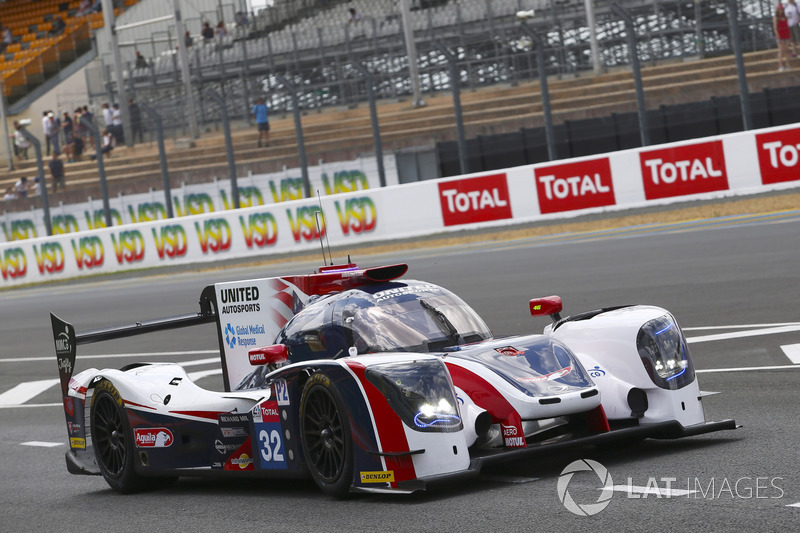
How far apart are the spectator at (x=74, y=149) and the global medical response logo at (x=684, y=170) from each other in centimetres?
2284

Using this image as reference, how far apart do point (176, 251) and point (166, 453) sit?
22.6 meters

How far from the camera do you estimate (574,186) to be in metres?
24.8

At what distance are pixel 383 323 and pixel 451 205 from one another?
62.3 ft

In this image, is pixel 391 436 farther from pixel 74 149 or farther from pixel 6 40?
pixel 6 40

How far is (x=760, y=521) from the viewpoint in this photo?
518cm

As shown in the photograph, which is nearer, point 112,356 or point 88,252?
point 112,356

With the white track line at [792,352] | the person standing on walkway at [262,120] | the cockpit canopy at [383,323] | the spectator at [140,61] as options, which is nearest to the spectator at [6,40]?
the spectator at [140,61]

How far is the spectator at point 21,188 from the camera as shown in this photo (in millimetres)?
37688

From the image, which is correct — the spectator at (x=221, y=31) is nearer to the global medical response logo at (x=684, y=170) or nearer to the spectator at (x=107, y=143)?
the spectator at (x=107, y=143)

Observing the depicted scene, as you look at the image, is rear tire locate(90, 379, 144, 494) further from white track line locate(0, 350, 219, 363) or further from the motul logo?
white track line locate(0, 350, 219, 363)

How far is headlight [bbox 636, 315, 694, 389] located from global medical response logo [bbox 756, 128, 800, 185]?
1634 centimetres

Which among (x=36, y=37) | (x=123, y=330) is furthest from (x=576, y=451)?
(x=36, y=37)

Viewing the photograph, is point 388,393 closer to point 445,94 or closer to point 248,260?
point 248,260

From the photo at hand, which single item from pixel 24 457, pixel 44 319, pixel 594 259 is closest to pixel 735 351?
pixel 24 457
